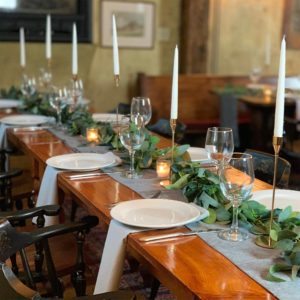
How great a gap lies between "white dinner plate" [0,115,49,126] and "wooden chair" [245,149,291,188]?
1522mm

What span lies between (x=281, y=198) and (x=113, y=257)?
647mm

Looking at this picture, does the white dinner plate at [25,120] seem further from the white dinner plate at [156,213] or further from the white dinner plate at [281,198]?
the white dinner plate at [281,198]

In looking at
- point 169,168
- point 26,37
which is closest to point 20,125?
point 169,168

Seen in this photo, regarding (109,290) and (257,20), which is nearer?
(109,290)

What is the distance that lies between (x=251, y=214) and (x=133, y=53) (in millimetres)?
4736

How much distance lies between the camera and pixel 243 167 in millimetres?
1477

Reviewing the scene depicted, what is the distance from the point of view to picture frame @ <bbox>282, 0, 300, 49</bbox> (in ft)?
24.1

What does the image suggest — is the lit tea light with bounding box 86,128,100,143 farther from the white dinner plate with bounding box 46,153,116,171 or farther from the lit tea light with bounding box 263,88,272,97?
the lit tea light with bounding box 263,88,272,97

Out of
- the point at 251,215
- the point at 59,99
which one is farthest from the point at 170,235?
the point at 59,99

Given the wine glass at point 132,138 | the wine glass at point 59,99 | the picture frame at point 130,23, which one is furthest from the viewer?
the picture frame at point 130,23

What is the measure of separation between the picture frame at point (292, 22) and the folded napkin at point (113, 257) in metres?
6.40

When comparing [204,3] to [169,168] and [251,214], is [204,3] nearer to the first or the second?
[169,168]

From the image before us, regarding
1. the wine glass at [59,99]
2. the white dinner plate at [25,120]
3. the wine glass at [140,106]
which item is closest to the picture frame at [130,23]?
the white dinner plate at [25,120]

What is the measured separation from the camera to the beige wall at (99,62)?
221 inches
